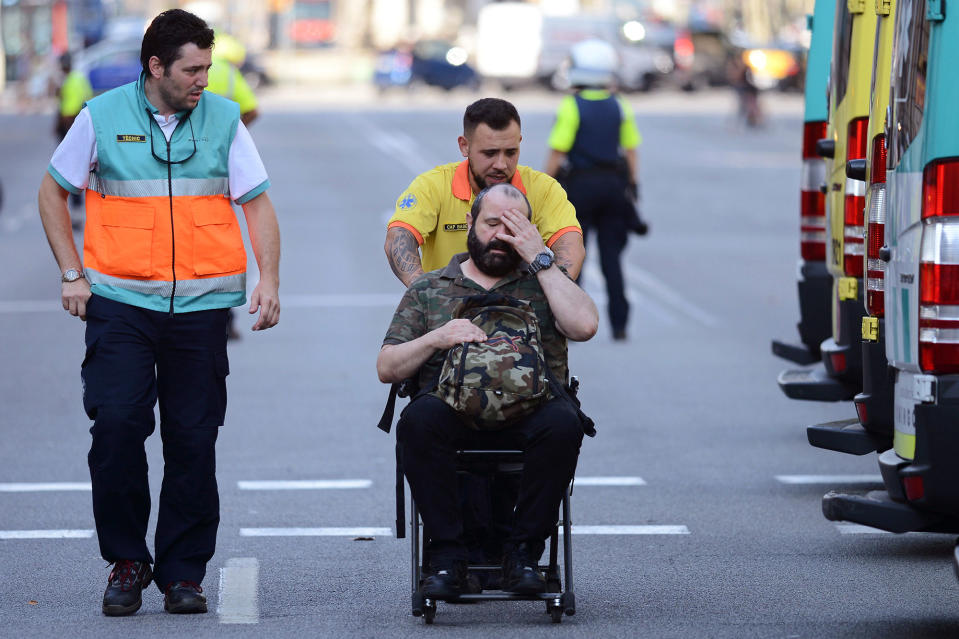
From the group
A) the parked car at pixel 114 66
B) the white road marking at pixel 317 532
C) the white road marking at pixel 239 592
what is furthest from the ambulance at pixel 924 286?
the parked car at pixel 114 66

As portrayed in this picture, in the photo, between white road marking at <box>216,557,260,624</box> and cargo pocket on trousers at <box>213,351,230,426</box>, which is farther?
cargo pocket on trousers at <box>213,351,230,426</box>

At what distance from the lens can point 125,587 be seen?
632cm

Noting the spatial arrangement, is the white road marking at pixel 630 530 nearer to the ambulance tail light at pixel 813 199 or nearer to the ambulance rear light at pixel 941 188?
the ambulance tail light at pixel 813 199

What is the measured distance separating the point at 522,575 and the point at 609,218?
8.06 m

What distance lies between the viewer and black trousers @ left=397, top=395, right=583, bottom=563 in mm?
5957

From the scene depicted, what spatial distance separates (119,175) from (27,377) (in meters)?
6.46

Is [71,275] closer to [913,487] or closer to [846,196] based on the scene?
[913,487]

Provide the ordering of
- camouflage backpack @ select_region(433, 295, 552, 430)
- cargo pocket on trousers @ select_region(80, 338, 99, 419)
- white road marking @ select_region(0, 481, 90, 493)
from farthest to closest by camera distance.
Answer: white road marking @ select_region(0, 481, 90, 493), cargo pocket on trousers @ select_region(80, 338, 99, 419), camouflage backpack @ select_region(433, 295, 552, 430)

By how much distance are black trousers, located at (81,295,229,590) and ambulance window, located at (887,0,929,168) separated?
7.45ft

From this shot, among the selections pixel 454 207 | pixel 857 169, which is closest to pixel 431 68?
pixel 857 169

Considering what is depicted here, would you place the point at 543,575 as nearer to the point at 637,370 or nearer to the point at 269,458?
the point at 269,458

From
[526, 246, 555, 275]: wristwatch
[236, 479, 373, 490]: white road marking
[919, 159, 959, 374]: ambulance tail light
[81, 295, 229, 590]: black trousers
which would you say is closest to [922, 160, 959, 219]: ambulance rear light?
[919, 159, 959, 374]: ambulance tail light

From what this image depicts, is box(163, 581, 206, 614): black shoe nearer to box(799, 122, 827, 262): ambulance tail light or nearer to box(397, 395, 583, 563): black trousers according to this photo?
box(397, 395, 583, 563): black trousers

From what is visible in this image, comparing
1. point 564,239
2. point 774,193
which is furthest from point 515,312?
point 774,193
